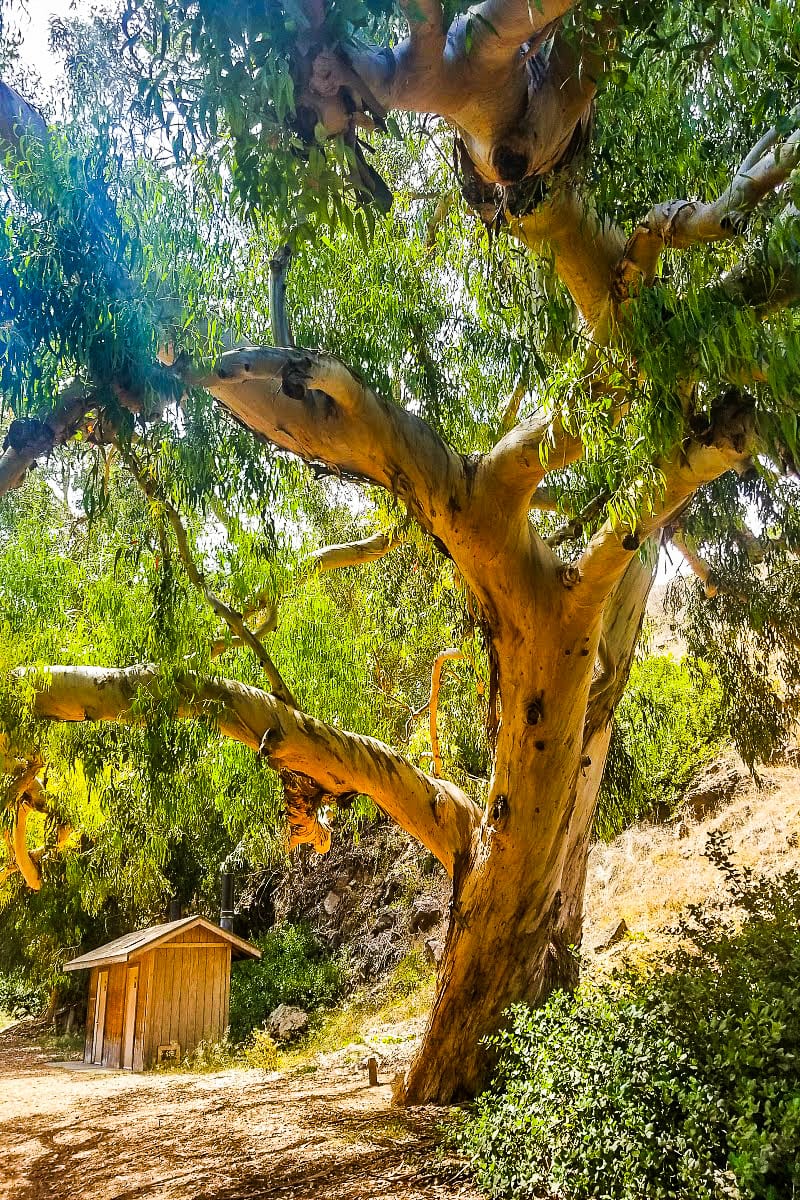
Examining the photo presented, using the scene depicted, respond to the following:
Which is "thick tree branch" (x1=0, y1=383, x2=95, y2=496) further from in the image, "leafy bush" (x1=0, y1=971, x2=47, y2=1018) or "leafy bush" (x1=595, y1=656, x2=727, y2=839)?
"leafy bush" (x1=0, y1=971, x2=47, y2=1018)


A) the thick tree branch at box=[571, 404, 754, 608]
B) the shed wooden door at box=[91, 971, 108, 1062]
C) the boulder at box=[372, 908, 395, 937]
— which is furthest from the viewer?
the boulder at box=[372, 908, 395, 937]

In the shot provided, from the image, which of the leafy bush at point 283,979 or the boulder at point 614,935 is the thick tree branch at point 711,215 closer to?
the boulder at point 614,935

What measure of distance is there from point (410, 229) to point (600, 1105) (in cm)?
538

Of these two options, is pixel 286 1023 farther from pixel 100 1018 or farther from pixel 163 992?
pixel 100 1018

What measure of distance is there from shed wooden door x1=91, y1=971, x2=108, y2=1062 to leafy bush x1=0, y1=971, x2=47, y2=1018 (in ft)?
18.2

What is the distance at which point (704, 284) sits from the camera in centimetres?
324

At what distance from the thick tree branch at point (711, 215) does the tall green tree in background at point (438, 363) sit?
0.05 ft

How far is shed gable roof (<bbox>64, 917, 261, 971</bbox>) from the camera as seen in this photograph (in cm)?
1171

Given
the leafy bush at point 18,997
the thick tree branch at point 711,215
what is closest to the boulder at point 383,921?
the leafy bush at point 18,997

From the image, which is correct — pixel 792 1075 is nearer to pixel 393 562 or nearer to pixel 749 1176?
pixel 749 1176

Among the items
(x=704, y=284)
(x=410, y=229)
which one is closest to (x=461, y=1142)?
(x=704, y=284)

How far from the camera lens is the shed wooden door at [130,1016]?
1184cm

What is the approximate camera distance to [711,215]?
3.16 m

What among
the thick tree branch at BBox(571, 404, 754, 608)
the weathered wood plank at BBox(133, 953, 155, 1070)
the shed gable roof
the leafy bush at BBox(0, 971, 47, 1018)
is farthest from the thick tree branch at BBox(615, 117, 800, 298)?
the leafy bush at BBox(0, 971, 47, 1018)
